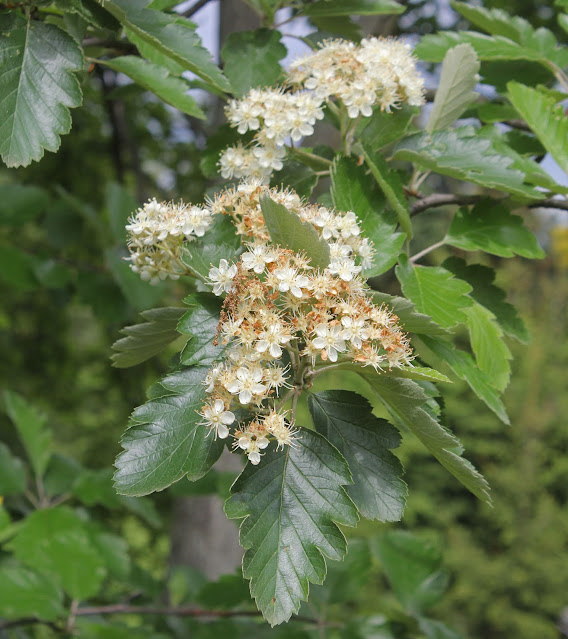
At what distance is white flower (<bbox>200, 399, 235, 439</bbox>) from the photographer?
2.08ft

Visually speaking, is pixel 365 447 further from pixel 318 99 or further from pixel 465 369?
pixel 318 99

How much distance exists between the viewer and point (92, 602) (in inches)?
74.2

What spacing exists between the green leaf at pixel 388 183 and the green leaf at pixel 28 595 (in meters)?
1.20

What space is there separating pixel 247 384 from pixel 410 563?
1226 millimetres

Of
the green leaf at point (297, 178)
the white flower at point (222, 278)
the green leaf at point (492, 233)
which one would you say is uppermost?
the white flower at point (222, 278)

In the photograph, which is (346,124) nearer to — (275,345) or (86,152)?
(275,345)

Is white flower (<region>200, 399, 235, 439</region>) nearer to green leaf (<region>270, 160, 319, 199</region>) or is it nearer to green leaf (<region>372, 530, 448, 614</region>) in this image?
green leaf (<region>270, 160, 319, 199</region>)

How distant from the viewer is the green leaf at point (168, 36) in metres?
0.79

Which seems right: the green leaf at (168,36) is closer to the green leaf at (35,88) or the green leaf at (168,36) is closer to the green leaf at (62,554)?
the green leaf at (35,88)

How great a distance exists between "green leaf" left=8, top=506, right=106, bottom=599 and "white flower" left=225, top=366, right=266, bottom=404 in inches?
40.1

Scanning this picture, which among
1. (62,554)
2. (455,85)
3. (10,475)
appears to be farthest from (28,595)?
(455,85)

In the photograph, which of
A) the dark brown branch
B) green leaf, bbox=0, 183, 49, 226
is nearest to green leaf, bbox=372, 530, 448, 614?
the dark brown branch

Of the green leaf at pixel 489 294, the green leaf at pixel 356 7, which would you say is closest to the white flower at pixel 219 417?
the green leaf at pixel 489 294

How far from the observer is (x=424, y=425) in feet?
2.13
